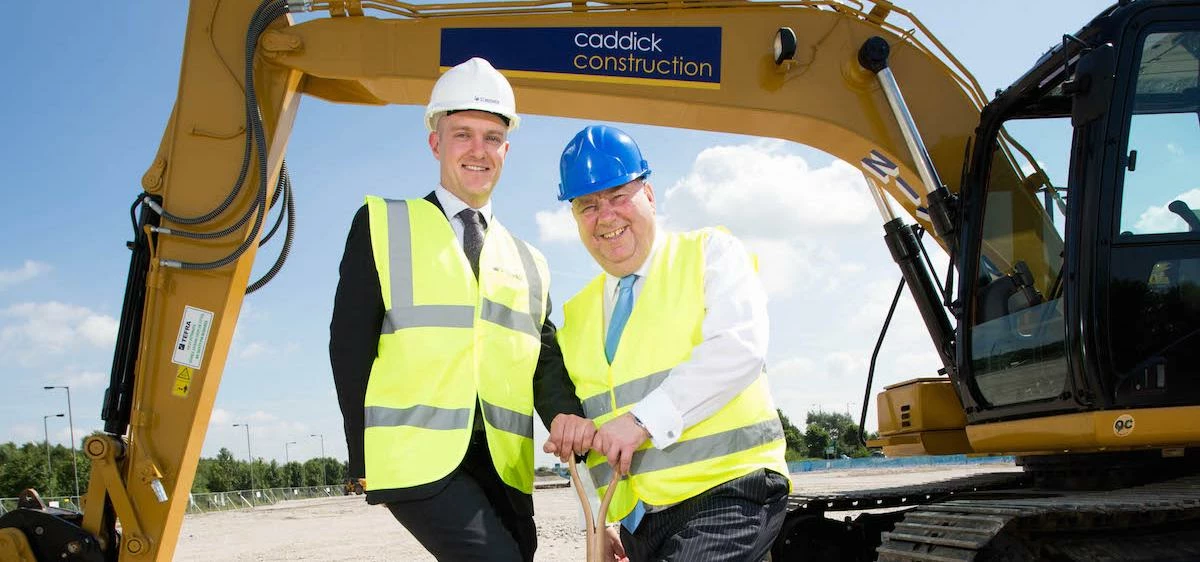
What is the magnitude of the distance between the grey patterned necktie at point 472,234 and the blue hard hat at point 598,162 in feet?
0.90

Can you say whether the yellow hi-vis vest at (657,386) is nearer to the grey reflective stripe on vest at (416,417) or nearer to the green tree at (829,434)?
the grey reflective stripe on vest at (416,417)

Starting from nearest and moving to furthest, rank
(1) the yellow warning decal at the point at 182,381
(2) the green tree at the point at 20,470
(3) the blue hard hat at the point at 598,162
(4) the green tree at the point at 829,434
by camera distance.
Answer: (3) the blue hard hat at the point at 598,162 < (1) the yellow warning decal at the point at 182,381 < (2) the green tree at the point at 20,470 < (4) the green tree at the point at 829,434

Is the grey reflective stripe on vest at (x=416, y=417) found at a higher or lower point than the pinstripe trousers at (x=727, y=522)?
higher

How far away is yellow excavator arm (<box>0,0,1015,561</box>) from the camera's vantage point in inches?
189

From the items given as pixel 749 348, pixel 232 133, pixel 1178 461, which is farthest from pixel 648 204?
pixel 1178 461

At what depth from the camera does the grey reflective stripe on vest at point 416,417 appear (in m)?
2.52

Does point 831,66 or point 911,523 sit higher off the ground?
point 831,66

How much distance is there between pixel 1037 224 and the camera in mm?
4809

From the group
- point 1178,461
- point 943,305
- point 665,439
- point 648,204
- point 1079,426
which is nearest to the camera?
point 665,439

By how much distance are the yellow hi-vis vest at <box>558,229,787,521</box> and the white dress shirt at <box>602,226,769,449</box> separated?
62 millimetres

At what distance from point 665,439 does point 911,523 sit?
7.29 ft

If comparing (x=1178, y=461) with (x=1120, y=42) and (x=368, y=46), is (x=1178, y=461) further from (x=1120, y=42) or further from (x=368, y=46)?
(x=368, y=46)

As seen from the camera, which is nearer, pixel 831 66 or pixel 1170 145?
pixel 1170 145

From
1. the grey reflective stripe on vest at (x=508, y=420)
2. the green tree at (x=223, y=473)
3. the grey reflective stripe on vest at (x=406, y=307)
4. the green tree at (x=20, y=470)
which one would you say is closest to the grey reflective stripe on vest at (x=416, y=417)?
the grey reflective stripe on vest at (x=508, y=420)
